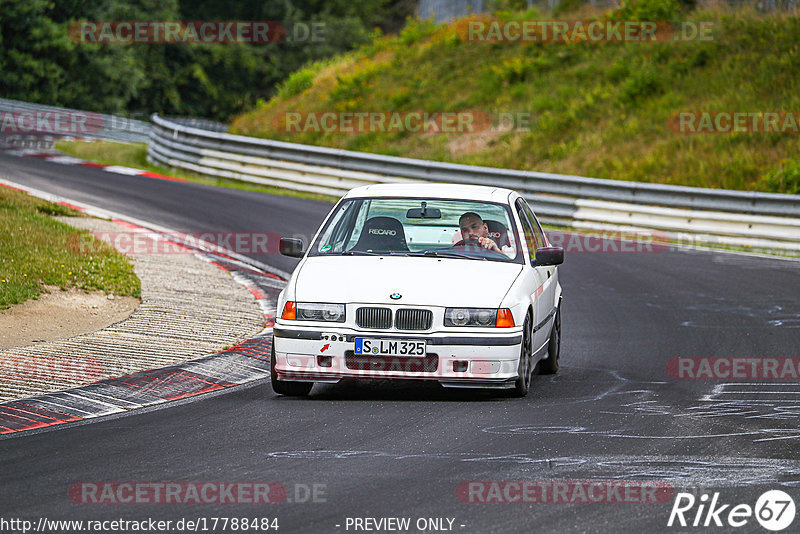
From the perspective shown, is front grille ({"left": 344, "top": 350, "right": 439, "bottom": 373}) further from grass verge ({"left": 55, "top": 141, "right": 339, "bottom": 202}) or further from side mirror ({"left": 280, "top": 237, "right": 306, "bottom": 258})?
grass verge ({"left": 55, "top": 141, "right": 339, "bottom": 202})

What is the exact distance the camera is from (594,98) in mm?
29125

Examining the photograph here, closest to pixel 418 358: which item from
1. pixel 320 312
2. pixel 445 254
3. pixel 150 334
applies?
pixel 320 312

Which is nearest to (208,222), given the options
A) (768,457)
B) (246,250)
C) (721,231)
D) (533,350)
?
(246,250)

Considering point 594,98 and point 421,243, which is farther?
point 594,98

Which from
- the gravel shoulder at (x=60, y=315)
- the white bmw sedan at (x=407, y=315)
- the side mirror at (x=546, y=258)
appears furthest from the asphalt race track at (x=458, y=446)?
the gravel shoulder at (x=60, y=315)

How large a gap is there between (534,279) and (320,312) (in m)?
1.89

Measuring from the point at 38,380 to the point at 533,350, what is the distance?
3712 mm

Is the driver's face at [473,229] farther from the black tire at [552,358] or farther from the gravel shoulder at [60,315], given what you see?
the gravel shoulder at [60,315]

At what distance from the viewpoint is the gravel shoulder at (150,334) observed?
29.6ft

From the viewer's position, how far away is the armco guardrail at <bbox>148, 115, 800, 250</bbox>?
20.4 metres

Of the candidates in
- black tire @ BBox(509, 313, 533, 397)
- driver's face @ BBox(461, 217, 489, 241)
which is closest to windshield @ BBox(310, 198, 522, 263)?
driver's face @ BBox(461, 217, 489, 241)

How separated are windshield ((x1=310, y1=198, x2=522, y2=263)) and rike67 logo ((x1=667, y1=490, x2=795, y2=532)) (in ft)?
12.6

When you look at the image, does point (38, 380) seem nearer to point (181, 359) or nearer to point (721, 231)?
point (181, 359)

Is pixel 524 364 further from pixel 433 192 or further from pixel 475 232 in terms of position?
pixel 433 192
